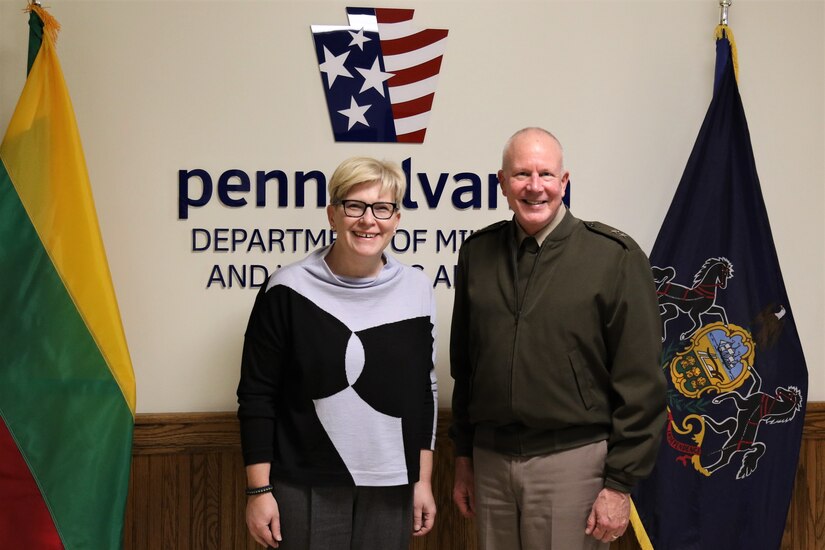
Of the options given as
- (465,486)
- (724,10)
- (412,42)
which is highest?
(724,10)

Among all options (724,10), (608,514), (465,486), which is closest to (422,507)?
(465,486)

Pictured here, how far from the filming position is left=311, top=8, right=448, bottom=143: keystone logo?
8.10 ft

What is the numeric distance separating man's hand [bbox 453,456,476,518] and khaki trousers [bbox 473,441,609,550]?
167mm

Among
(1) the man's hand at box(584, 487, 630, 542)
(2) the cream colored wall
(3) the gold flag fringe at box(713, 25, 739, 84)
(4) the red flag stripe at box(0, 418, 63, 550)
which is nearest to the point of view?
Result: (1) the man's hand at box(584, 487, 630, 542)

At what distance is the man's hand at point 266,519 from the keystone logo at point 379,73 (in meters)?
1.17

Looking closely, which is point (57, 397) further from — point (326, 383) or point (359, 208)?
point (359, 208)

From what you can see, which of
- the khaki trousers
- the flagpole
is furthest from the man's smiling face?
the flagpole

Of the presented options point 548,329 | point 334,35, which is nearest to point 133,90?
point 334,35

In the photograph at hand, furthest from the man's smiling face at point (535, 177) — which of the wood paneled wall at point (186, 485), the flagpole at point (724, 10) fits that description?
the flagpole at point (724, 10)

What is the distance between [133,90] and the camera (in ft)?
7.95

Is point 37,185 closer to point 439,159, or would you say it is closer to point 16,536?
point 16,536

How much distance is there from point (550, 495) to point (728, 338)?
1.06m

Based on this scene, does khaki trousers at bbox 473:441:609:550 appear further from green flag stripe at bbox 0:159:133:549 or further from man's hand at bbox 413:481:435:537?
green flag stripe at bbox 0:159:133:549

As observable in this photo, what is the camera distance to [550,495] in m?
1.81
